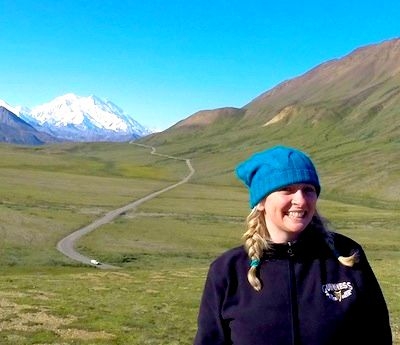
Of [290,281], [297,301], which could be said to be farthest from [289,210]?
[297,301]

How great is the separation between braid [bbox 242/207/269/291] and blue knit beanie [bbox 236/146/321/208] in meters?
0.19

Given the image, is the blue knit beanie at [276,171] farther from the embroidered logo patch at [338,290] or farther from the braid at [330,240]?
the embroidered logo patch at [338,290]

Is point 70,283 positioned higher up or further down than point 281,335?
further down

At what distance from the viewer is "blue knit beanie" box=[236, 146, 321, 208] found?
6539mm

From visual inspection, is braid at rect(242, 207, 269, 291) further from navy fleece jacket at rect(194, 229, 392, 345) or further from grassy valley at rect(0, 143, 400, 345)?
grassy valley at rect(0, 143, 400, 345)

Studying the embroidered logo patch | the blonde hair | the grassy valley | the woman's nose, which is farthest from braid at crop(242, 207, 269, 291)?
the grassy valley

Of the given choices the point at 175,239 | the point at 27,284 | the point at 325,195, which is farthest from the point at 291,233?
the point at 325,195

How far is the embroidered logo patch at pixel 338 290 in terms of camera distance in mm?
6355

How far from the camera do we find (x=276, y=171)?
660 cm

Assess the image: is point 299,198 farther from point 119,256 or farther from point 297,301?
point 119,256

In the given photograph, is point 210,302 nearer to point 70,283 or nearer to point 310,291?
point 310,291

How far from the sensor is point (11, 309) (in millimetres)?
28188

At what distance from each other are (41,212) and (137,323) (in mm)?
79195

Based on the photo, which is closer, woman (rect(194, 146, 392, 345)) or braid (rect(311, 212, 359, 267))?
woman (rect(194, 146, 392, 345))
